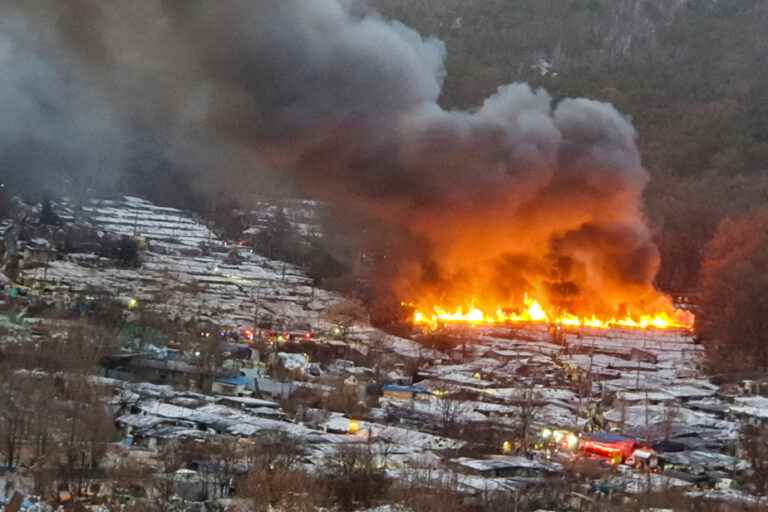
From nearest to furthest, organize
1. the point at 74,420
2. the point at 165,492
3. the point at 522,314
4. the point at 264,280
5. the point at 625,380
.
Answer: the point at 165,492 < the point at 74,420 < the point at 625,380 < the point at 522,314 < the point at 264,280

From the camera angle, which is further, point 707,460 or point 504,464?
point 707,460

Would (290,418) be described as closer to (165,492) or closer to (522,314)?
(165,492)

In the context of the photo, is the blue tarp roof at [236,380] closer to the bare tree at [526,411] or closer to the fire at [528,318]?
the bare tree at [526,411]

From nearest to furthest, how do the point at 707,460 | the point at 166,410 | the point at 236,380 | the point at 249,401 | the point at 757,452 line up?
the point at 707,460
the point at 757,452
the point at 166,410
the point at 249,401
the point at 236,380

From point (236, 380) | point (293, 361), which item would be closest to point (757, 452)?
point (236, 380)

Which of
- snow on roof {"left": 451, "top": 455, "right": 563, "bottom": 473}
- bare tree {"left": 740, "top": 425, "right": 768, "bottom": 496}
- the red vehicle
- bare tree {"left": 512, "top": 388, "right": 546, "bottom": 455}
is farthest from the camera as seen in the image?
bare tree {"left": 512, "top": 388, "right": 546, "bottom": 455}

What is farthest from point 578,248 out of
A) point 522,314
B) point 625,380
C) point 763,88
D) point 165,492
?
point 763,88

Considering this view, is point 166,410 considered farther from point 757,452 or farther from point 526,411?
point 757,452

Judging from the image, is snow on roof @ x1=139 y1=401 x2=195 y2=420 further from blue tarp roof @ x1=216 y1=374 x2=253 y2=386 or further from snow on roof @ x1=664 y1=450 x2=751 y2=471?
snow on roof @ x1=664 y1=450 x2=751 y2=471

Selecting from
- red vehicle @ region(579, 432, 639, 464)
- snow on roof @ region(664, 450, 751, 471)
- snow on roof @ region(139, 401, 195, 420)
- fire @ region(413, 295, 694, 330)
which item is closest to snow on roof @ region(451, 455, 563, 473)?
red vehicle @ region(579, 432, 639, 464)
